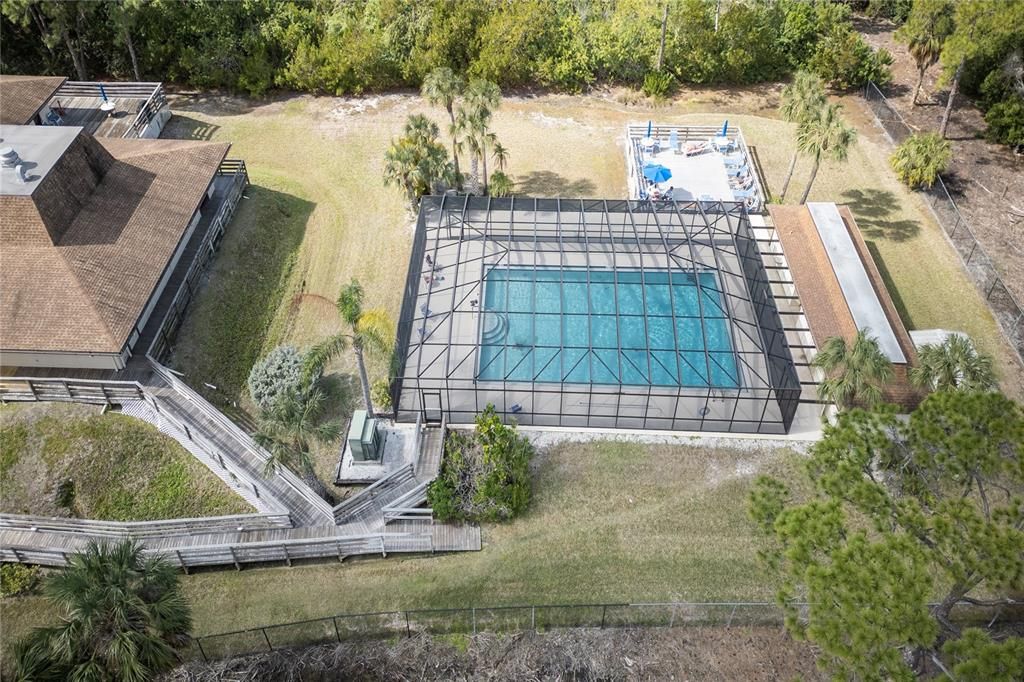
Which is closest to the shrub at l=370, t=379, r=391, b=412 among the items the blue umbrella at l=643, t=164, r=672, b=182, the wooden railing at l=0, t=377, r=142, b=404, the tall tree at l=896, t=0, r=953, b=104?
the wooden railing at l=0, t=377, r=142, b=404

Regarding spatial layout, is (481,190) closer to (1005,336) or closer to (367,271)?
(367,271)

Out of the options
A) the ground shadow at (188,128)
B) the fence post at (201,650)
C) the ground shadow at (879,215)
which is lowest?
the fence post at (201,650)

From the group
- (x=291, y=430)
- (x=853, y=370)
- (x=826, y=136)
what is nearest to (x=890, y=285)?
(x=826, y=136)

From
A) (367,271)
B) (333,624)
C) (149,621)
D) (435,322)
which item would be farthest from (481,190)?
(149,621)

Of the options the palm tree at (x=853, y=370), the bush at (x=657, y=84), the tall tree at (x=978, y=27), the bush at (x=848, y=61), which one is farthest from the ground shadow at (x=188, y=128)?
the tall tree at (x=978, y=27)

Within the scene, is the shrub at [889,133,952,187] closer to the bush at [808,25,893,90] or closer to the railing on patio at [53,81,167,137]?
the bush at [808,25,893,90]

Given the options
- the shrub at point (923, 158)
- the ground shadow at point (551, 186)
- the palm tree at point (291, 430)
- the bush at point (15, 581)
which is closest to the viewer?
the bush at point (15, 581)

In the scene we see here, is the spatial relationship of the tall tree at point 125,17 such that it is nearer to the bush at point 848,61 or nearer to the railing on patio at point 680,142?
the railing on patio at point 680,142
